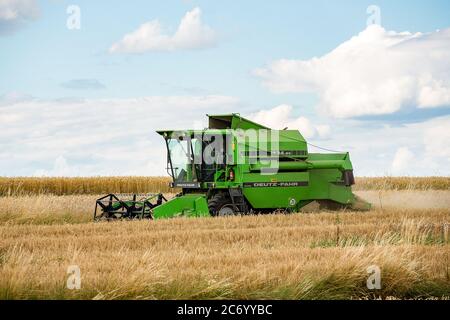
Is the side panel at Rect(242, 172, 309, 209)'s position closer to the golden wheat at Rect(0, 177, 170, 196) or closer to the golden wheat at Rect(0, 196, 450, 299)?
the golden wheat at Rect(0, 196, 450, 299)

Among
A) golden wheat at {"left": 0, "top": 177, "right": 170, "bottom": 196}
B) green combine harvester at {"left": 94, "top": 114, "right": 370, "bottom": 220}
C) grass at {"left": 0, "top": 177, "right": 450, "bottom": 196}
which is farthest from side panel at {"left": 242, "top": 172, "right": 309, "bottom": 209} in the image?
golden wheat at {"left": 0, "top": 177, "right": 170, "bottom": 196}

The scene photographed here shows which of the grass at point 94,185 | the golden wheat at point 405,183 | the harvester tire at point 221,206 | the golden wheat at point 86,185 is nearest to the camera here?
the harvester tire at point 221,206

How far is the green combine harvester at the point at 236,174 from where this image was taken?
17578 mm

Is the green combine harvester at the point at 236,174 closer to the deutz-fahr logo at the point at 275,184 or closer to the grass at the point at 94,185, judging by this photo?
the deutz-fahr logo at the point at 275,184

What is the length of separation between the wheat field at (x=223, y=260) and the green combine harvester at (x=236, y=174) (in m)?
1.96

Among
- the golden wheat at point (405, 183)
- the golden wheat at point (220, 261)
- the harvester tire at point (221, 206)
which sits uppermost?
→ the golden wheat at point (405, 183)

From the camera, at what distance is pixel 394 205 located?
22391 millimetres

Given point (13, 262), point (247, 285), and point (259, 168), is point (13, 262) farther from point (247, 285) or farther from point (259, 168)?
point (259, 168)

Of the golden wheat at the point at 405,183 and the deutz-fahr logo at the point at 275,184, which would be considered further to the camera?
the golden wheat at the point at 405,183

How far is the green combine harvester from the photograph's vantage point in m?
17.6

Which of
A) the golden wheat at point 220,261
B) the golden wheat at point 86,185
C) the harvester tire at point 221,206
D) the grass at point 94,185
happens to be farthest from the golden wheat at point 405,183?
the golden wheat at point 220,261

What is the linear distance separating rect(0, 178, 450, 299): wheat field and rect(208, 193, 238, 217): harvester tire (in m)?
1.74

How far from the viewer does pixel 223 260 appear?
9250 millimetres

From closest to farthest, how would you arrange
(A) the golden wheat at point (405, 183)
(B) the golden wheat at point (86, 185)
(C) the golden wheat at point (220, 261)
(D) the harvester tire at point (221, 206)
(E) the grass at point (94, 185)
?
(C) the golden wheat at point (220, 261), (D) the harvester tire at point (221, 206), (A) the golden wheat at point (405, 183), (E) the grass at point (94, 185), (B) the golden wheat at point (86, 185)
